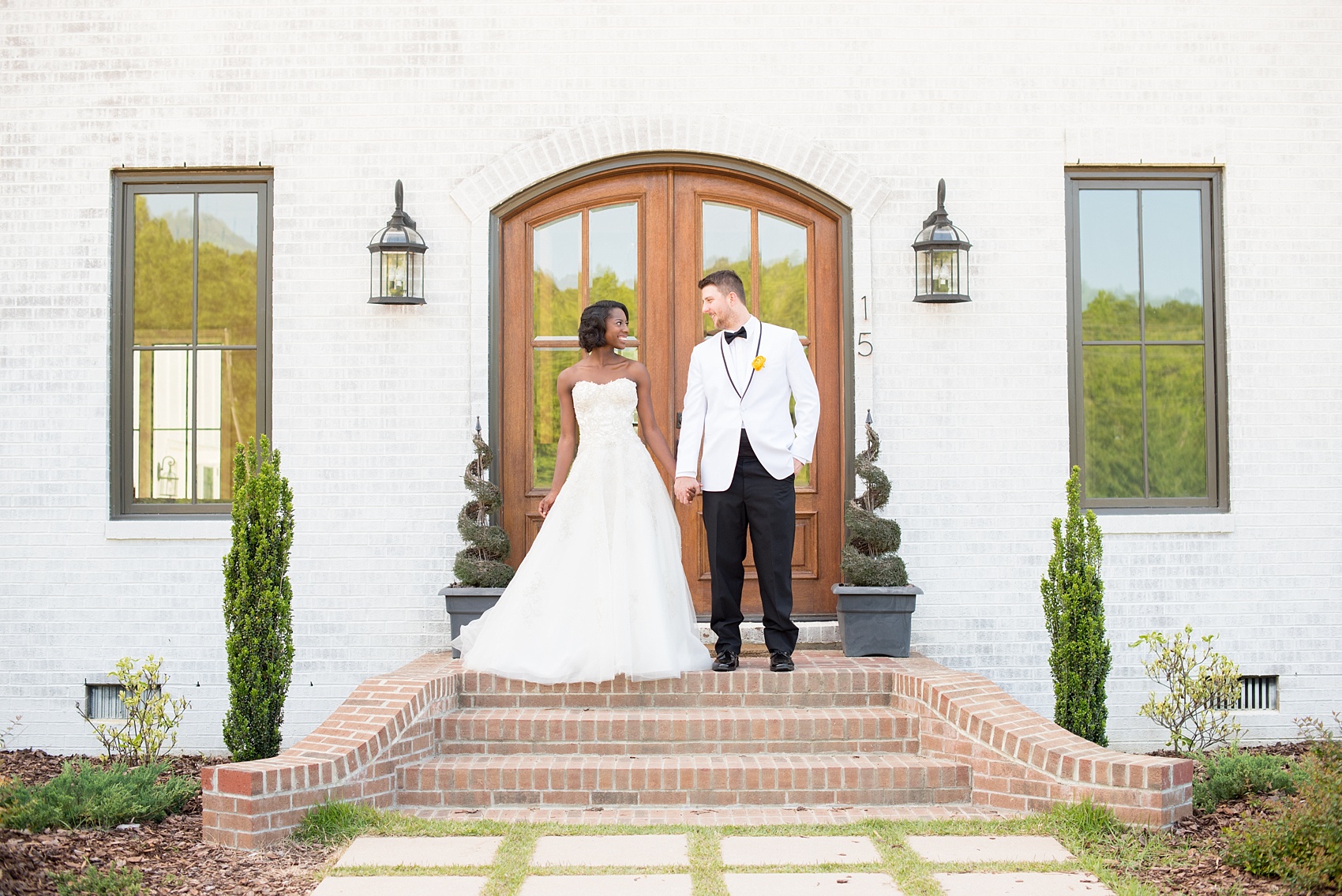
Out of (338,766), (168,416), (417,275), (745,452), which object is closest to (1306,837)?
(745,452)

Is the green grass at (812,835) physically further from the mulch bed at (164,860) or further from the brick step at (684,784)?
the brick step at (684,784)

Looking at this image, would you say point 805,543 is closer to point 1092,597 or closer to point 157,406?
point 1092,597

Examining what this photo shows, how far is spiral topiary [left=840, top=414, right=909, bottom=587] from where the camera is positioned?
6.01 m

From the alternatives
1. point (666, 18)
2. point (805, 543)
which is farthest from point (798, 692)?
point (666, 18)

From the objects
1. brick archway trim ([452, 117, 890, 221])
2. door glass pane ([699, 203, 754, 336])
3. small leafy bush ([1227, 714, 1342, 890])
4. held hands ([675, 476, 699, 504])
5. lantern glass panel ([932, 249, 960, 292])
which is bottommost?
small leafy bush ([1227, 714, 1342, 890])

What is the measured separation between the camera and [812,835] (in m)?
4.29

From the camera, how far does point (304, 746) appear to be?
4.69m

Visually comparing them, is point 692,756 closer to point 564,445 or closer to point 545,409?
point 564,445

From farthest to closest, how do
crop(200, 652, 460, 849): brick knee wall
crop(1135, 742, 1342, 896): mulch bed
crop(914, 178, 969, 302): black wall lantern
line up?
crop(914, 178, 969, 302): black wall lantern → crop(200, 652, 460, 849): brick knee wall → crop(1135, 742, 1342, 896): mulch bed

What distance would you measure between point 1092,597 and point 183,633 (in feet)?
16.6

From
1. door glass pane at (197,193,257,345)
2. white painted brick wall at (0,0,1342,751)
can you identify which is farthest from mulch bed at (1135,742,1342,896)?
door glass pane at (197,193,257,345)

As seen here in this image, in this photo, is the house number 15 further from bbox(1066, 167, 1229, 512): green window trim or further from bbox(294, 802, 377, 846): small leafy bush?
bbox(294, 802, 377, 846): small leafy bush

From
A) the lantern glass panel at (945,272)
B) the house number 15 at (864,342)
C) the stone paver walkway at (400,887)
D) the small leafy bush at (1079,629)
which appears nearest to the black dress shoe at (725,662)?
the small leafy bush at (1079,629)

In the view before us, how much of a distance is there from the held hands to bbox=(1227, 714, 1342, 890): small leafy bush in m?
2.70
